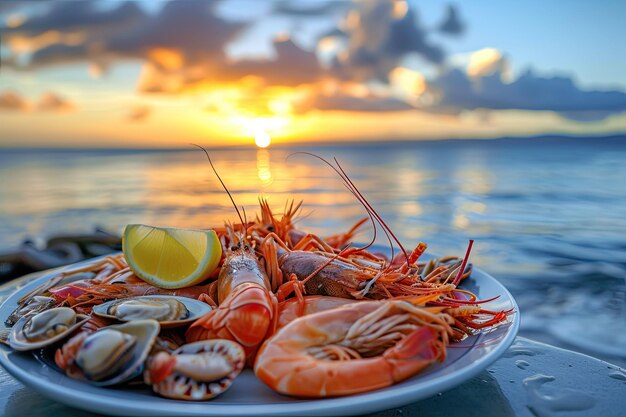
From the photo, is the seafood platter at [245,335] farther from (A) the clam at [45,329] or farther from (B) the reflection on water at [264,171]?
(B) the reflection on water at [264,171]

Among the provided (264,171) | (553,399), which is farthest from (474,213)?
(264,171)

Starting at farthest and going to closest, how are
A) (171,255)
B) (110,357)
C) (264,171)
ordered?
(264,171), (171,255), (110,357)

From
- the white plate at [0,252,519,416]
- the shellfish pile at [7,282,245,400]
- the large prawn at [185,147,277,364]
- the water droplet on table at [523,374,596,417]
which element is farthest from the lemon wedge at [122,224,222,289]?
the water droplet on table at [523,374,596,417]

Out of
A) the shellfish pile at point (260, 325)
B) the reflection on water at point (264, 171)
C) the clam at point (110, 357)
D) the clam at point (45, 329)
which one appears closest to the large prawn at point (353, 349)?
the shellfish pile at point (260, 325)

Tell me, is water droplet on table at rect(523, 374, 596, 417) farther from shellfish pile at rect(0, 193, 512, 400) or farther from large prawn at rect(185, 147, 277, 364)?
large prawn at rect(185, 147, 277, 364)

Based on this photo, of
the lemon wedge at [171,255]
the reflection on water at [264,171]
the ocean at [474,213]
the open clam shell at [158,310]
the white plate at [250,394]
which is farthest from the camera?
the reflection on water at [264,171]

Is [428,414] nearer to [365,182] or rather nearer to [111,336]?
[111,336]

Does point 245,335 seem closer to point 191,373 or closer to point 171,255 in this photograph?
point 191,373
